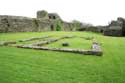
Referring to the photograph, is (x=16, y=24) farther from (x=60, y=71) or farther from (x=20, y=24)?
(x=60, y=71)

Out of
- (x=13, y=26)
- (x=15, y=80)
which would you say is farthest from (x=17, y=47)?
(x=13, y=26)

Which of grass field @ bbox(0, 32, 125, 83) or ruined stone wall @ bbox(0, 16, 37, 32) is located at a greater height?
ruined stone wall @ bbox(0, 16, 37, 32)

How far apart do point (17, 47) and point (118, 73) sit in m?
5.30

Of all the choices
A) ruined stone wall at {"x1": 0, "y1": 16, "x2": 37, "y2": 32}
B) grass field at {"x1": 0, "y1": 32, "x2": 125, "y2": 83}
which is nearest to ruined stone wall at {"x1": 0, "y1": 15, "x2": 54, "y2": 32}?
ruined stone wall at {"x1": 0, "y1": 16, "x2": 37, "y2": 32}

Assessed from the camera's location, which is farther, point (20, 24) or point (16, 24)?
point (20, 24)

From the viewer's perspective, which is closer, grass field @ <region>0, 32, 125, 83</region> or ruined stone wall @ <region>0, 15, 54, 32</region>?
grass field @ <region>0, 32, 125, 83</region>

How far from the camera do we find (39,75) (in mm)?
4695

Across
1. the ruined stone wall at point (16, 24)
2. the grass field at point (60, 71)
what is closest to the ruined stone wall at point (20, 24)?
the ruined stone wall at point (16, 24)

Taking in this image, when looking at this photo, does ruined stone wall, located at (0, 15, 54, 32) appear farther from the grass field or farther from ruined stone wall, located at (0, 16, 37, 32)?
the grass field

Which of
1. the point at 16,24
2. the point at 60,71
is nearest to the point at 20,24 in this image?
the point at 16,24

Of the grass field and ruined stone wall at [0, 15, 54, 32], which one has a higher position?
ruined stone wall at [0, 15, 54, 32]

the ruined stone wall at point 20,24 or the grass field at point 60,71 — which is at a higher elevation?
the ruined stone wall at point 20,24

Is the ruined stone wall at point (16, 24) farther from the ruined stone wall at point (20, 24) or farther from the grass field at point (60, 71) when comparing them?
the grass field at point (60, 71)

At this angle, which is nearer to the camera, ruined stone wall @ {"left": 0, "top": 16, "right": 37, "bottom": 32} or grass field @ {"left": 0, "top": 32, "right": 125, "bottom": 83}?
grass field @ {"left": 0, "top": 32, "right": 125, "bottom": 83}
